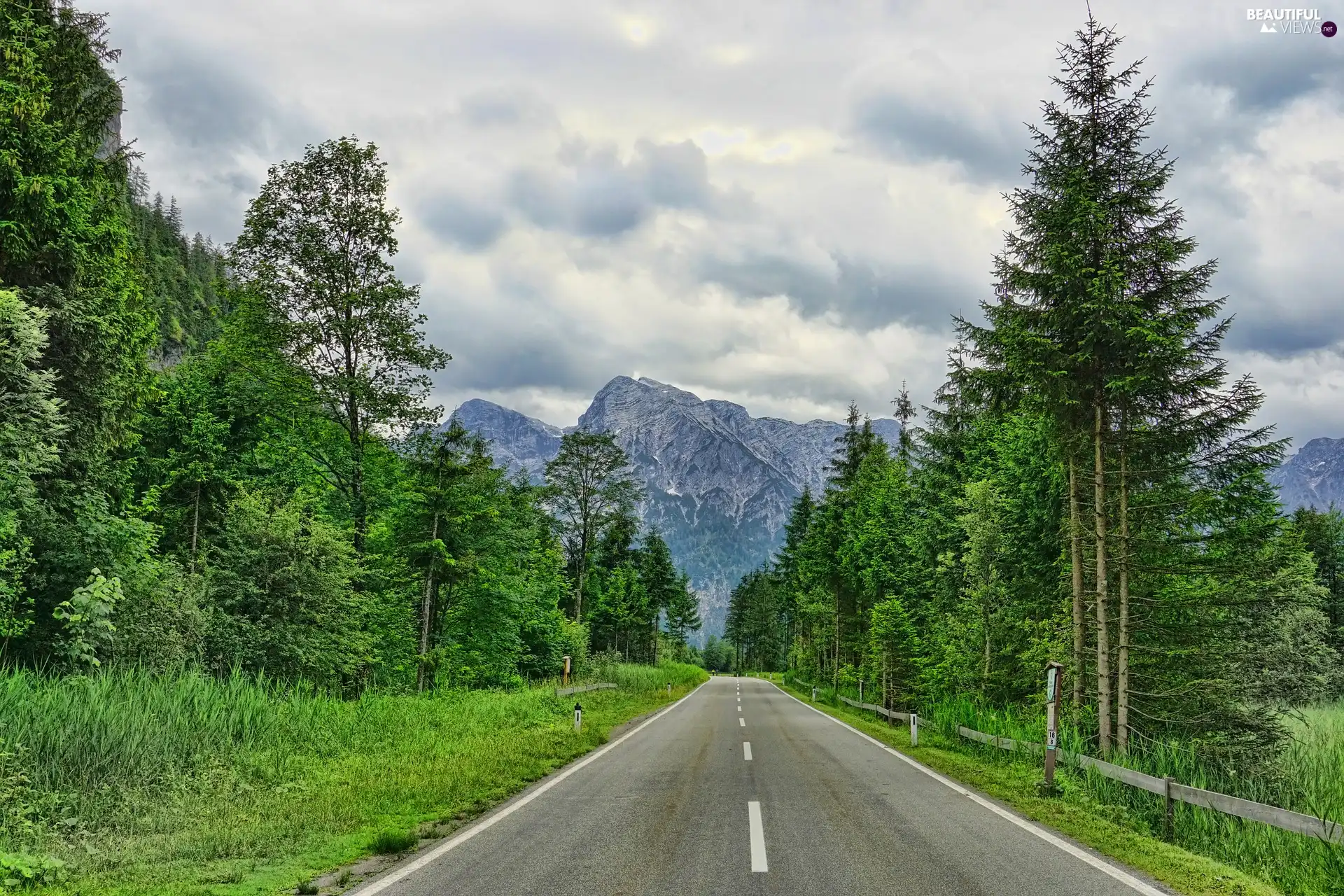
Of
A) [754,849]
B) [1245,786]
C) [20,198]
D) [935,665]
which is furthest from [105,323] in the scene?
[935,665]

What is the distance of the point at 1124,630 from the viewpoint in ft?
43.2

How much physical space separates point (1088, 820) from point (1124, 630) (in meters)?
5.46

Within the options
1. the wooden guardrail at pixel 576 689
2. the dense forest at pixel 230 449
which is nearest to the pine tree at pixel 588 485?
the dense forest at pixel 230 449

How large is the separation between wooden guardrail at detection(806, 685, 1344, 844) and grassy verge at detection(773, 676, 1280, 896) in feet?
1.38

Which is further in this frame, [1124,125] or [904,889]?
[1124,125]

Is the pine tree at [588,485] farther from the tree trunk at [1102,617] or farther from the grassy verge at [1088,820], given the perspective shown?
the tree trunk at [1102,617]

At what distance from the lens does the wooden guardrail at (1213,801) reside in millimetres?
6652

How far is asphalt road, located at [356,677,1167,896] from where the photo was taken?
19.6 feet

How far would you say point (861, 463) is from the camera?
137 ft

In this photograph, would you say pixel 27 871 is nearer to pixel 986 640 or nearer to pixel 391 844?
pixel 391 844

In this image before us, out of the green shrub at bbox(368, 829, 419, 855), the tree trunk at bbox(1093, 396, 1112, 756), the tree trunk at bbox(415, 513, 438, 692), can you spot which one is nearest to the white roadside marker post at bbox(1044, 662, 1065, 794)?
the tree trunk at bbox(1093, 396, 1112, 756)

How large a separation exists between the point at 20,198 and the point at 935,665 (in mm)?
27328

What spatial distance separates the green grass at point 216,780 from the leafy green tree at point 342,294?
30.5 ft

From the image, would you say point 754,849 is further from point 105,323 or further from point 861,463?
point 861,463
